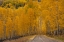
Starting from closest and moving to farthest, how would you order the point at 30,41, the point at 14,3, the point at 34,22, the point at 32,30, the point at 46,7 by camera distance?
the point at 30,41, the point at 46,7, the point at 34,22, the point at 32,30, the point at 14,3

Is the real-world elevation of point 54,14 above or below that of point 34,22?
above

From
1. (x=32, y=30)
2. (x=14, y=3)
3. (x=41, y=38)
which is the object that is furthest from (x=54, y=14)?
(x=14, y=3)

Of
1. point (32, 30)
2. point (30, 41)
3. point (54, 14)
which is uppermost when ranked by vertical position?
point (54, 14)

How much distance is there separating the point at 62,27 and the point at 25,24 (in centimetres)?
1398

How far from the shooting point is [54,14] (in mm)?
38844

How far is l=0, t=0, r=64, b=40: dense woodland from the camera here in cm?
3878

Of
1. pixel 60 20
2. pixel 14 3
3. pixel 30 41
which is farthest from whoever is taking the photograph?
pixel 14 3

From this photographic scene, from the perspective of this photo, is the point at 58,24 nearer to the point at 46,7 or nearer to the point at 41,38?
the point at 46,7

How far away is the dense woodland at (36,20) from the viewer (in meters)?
38.8

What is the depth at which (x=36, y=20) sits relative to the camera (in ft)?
162

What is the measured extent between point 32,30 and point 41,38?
20.4 meters

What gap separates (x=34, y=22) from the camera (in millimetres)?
49000

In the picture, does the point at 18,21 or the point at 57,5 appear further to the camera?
the point at 18,21

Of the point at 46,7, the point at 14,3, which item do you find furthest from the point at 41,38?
the point at 14,3
